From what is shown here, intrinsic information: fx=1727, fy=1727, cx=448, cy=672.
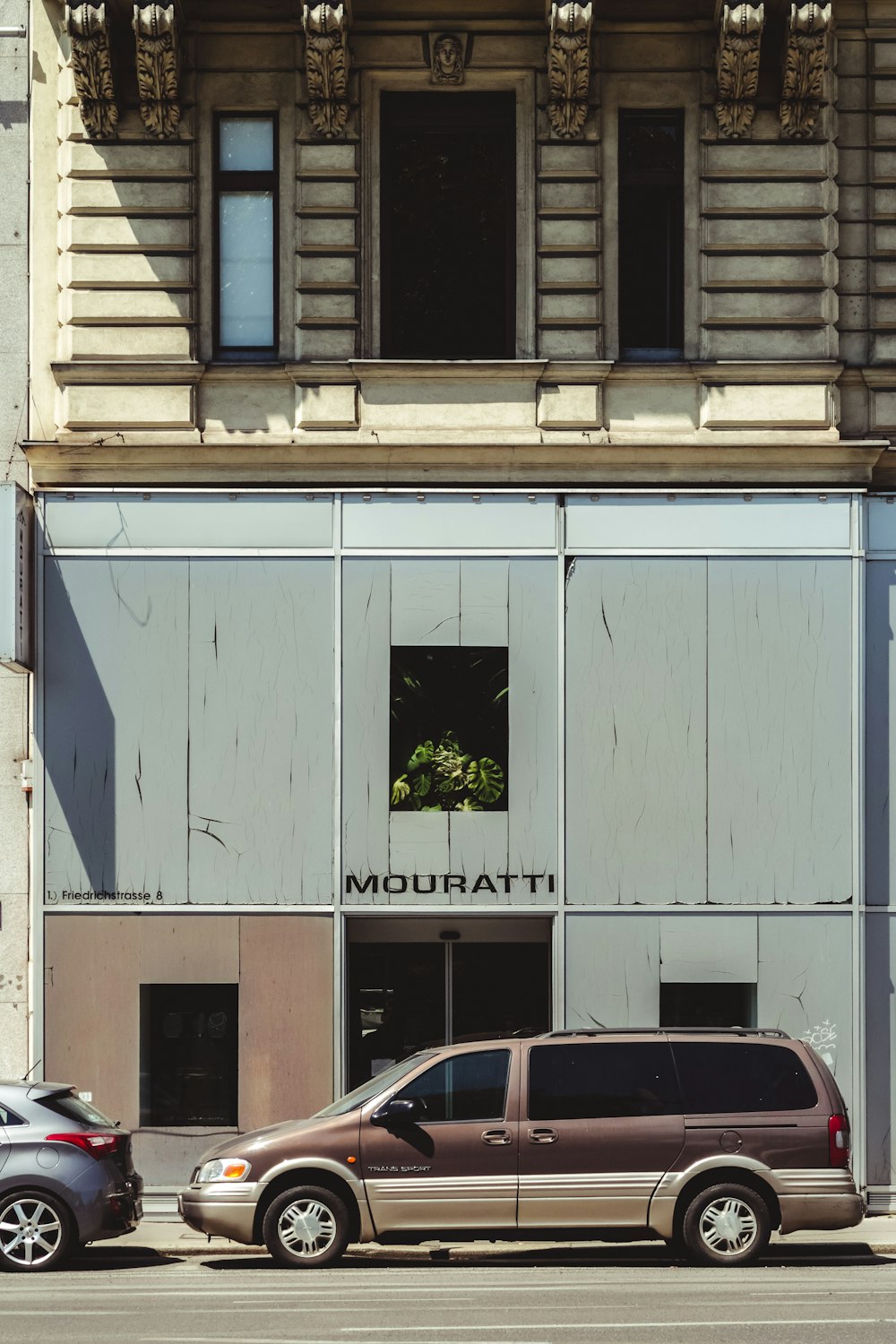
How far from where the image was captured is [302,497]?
53.8 ft

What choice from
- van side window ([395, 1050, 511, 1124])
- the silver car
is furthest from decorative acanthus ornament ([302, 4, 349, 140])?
the silver car

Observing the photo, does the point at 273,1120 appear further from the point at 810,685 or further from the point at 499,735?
the point at 810,685

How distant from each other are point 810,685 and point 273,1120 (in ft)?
21.2

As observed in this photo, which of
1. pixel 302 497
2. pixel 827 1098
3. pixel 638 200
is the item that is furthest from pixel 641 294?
pixel 827 1098

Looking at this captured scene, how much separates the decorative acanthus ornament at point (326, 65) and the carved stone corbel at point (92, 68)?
1871 millimetres

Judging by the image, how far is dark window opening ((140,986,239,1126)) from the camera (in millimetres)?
16016

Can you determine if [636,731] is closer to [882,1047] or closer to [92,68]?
[882,1047]

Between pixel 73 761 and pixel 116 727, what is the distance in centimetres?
50

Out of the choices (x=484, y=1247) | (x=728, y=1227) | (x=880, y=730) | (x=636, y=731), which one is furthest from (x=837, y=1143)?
(x=880, y=730)

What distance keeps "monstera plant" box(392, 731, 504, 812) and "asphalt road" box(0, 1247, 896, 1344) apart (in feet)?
14.2

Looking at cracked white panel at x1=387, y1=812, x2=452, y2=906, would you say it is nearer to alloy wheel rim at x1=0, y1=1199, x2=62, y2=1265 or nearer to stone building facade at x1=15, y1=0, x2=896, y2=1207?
stone building facade at x1=15, y1=0, x2=896, y2=1207

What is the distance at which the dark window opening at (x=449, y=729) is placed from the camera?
53.3 ft

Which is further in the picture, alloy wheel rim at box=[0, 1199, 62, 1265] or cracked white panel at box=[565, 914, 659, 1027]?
cracked white panel at box=[565, 914, 659, 1027]

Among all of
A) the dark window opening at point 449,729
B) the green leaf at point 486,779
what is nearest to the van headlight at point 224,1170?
the dark window opening at point 449,729
